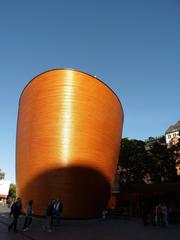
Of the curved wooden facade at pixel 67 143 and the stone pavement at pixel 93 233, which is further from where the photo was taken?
the curved wooden facade at pixel 67 143

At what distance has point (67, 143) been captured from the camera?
738 inches

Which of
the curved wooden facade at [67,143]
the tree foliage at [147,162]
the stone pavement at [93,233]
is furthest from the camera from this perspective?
the tree foliage at [147,162]

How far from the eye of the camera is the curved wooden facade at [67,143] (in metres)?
18.2

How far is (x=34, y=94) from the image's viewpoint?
70.5ft

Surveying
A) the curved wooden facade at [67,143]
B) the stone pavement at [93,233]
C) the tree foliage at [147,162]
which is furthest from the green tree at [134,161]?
the stone pavement at [93,233]

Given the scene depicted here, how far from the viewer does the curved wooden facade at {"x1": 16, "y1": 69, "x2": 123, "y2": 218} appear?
59.6 ft

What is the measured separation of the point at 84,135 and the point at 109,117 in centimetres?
399

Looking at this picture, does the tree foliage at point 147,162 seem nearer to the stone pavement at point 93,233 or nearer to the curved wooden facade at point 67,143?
the curved wooden facade at point 67,143

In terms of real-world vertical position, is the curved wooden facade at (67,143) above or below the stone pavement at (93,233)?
above

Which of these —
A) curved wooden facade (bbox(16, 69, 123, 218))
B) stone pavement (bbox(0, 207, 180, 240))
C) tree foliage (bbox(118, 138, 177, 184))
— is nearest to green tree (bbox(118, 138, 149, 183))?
tree foliage (bbox(118, 138, 177, 184))

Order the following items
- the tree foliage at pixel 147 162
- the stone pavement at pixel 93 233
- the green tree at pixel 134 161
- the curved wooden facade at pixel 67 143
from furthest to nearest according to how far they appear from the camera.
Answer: the green tree at pixel 134 161 < the tree foliage at pixel 147 162 < the curved wooden facade at pixel 67 143 < the stone pavement at pixel 93 233

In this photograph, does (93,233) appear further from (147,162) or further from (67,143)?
(147,162)

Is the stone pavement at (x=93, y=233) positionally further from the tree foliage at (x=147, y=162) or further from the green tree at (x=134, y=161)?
the green tree at (x=134, y=161)

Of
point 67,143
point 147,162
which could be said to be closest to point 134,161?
point 147,162
